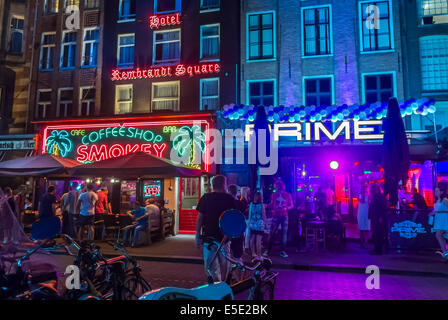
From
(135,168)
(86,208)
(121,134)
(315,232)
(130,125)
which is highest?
(130,125)

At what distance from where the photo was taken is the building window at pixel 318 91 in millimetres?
15246

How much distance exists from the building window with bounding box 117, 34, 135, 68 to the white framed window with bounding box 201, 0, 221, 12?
14.1 feet

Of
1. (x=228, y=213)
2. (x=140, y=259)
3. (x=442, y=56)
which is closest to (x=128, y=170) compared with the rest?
(x=140, y=259)

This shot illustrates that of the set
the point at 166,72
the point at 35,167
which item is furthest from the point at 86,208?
the point at 166,72

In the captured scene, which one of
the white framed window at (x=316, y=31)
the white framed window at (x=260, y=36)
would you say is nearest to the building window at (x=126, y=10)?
the white framed window at (x=260, y=36)

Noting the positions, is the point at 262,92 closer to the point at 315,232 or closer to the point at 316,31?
the point at 316,31

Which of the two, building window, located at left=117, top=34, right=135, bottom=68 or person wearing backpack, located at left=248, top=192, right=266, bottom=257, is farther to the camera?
building window, located at left=117, top=34, right=135, bottom=68

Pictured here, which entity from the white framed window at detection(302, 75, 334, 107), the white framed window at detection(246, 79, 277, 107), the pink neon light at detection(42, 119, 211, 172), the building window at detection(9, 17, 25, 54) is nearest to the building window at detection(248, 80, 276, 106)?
the white framed window at detection(246, 79, 277, 107)

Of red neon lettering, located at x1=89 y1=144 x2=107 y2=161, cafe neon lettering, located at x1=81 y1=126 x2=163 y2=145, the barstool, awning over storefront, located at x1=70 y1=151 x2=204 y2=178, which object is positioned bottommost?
the barstool

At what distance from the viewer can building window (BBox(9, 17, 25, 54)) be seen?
61.8ft

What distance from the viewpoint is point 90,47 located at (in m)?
18.1

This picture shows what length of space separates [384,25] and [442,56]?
3.01m

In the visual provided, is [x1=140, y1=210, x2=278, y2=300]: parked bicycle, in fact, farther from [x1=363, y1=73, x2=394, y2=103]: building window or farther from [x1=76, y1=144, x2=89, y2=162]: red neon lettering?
[x1=363, y1=73, x2=394, y2=103]: building window

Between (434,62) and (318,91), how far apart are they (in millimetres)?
5360
